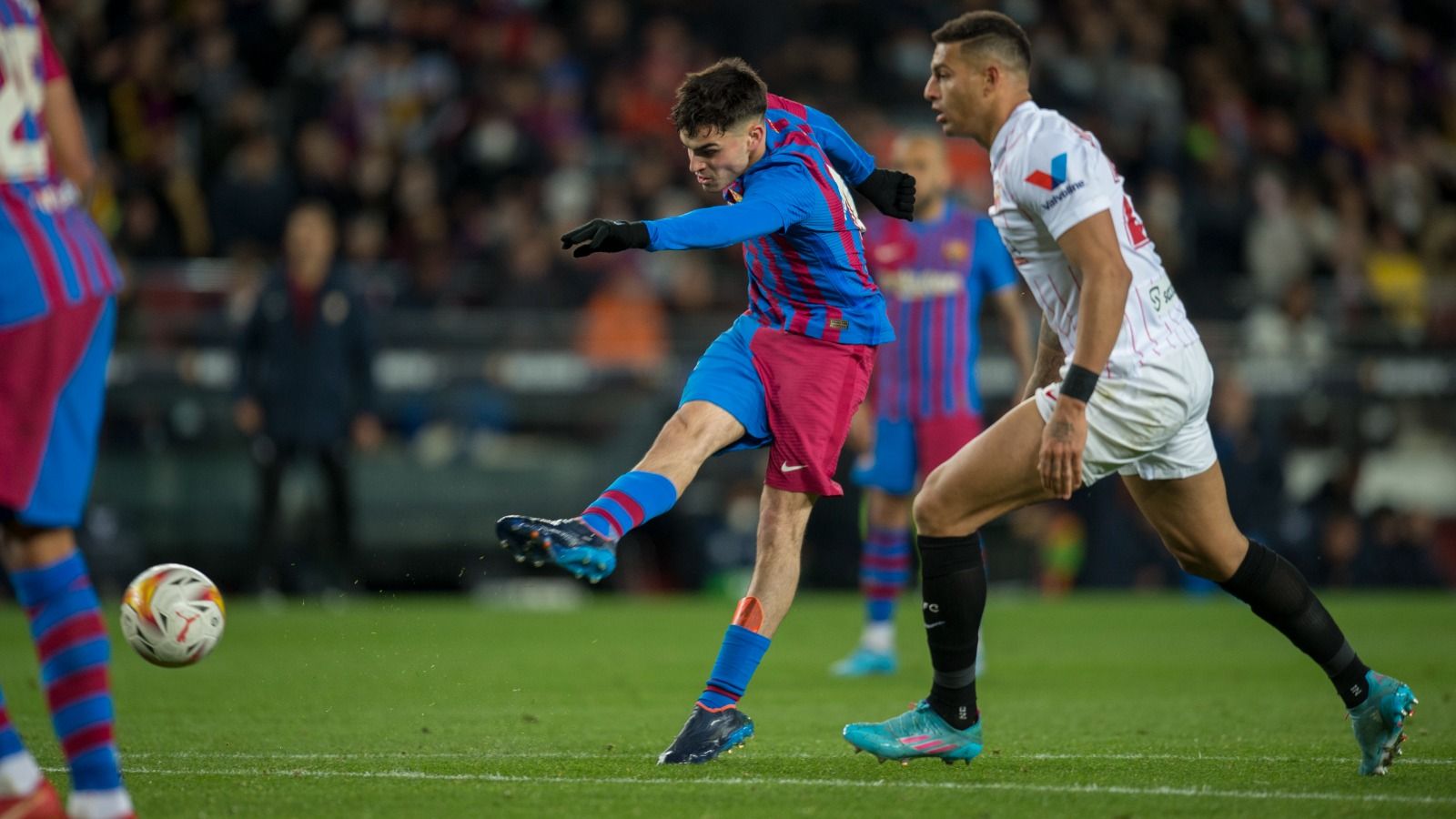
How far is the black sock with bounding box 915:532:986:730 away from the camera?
5.59 meters

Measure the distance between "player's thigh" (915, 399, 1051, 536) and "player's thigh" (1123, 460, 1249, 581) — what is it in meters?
0.34

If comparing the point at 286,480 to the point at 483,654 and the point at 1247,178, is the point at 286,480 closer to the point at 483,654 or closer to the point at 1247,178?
the point at 483,654

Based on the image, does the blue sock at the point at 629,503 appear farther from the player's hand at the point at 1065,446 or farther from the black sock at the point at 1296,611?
the black sock at the point at 1296,611

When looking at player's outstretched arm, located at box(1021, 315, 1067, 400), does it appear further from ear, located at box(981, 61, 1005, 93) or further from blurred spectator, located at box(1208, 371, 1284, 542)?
blurred spectator, located at box(1208, 371, 1284, 542)

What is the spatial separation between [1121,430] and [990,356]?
1048cm

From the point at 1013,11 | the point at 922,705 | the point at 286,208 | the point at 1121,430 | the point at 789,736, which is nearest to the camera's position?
the point at 1121,430

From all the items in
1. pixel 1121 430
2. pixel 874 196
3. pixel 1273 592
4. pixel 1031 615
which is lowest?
pixel 1031 615

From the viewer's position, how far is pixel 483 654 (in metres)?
9.77

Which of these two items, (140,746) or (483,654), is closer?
(140,746)

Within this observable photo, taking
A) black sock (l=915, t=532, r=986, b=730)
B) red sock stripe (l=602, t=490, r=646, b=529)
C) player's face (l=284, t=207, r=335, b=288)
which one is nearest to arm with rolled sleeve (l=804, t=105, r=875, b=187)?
black sock (l=915, t=532, r=986, b=730)

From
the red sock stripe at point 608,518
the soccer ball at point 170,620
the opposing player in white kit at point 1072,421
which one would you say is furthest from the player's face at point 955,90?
the soccer ball at point 170,620

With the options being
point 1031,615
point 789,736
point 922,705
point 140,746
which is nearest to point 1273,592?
point 922,705

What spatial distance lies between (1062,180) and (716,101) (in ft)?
3.70

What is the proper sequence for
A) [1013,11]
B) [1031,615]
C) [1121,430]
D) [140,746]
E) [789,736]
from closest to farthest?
[1121,430]
[140,746]
[789,736]
[1031,615]
[1013,11]
